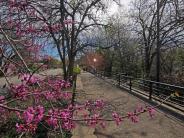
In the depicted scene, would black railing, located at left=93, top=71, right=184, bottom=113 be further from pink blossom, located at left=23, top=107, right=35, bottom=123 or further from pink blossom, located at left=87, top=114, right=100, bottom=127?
pink blossom, located at left=23, top=107, right=35, bottom=123

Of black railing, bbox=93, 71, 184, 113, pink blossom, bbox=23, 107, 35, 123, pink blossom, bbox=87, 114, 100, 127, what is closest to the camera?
pink blossom, bbox=23, 107, 35, 123

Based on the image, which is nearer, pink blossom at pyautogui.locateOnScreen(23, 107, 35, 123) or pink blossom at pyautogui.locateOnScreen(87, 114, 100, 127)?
pink blossom at pyautogui.locateOnScreen(23, 107, 35, 123)

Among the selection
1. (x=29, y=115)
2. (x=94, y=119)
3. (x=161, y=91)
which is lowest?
(x=161, y=91)

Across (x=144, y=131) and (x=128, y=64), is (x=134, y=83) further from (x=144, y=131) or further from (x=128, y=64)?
(x=128, y=64)

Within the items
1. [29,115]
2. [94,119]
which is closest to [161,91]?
[94,119]

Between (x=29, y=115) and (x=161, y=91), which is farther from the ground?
(x=29, y=115)

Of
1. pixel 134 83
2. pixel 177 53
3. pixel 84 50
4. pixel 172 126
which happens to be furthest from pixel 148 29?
pixel 172 126

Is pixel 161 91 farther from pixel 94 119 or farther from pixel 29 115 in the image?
pixel 29 115

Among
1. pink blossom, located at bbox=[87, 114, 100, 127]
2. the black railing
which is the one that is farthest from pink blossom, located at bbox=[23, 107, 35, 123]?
the black railing

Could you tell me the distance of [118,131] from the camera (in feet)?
36.3

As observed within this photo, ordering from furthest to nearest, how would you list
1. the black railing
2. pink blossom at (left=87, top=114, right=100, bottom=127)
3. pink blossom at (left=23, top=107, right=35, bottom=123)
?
1. the black railing
2. pink blossom at (left=87, top=114, right=100, bottom=127)
3. pink blossom at (left=23, top=107, right=35, bottom=123)

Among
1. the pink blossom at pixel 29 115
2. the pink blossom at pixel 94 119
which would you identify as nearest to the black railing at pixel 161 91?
the pink blossom at pixel 94 119

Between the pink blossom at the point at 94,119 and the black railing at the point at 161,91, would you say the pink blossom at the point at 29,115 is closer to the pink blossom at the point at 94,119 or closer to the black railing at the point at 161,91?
the pink blossom at the point at 94,119

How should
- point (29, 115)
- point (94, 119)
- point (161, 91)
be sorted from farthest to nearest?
point (161, 91), point (94, 119), point (29, 115)
